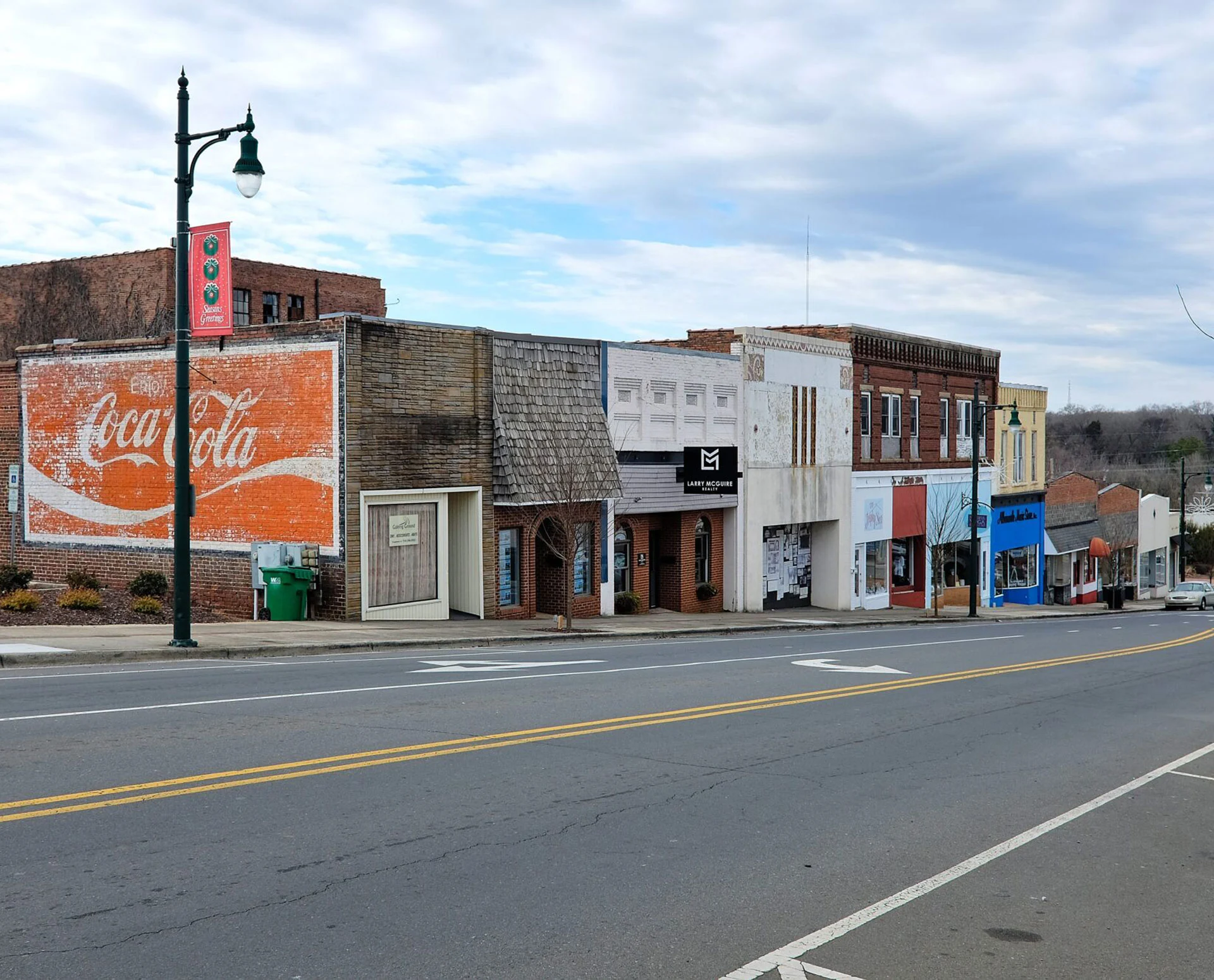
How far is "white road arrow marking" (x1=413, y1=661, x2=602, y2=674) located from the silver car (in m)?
48.3

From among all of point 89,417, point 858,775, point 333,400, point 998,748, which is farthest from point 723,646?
point 89,417

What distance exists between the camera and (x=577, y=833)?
27.8 ft

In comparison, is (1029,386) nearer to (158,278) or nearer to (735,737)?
(158,278)

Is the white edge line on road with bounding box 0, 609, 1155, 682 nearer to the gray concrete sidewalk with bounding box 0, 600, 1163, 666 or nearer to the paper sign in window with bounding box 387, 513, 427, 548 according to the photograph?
the gray concrete sidewalk with bounding box 0, 600, 1163, 666

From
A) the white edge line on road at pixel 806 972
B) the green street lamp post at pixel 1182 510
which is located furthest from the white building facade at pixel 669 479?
the green street lamp post at pixel 1182 510

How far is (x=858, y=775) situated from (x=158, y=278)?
32.5 meters

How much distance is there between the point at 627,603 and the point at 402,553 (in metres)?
8.23

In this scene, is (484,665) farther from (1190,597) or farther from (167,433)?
(1190,597)

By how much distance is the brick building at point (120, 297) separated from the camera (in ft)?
126

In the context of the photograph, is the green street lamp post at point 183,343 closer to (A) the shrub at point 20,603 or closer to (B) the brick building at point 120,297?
(A) the shrub at point 20,603

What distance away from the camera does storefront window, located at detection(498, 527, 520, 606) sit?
1129 inches

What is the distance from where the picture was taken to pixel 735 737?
40.9ft

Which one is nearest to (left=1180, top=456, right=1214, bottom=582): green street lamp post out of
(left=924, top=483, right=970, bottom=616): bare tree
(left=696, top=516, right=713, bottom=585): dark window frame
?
(left=924, top=483, right=970, bottom=616): bare tree

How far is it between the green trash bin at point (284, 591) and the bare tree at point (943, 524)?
2772 centimetres
